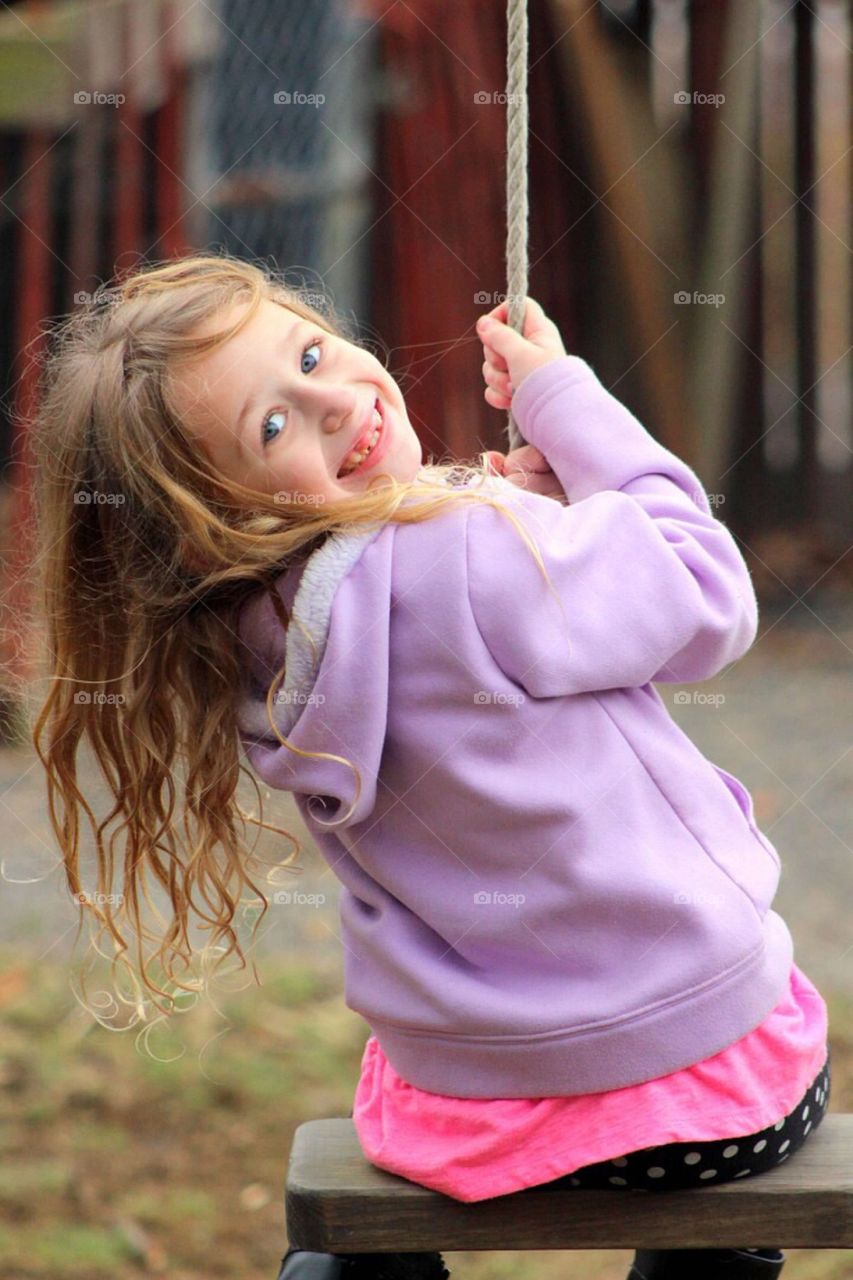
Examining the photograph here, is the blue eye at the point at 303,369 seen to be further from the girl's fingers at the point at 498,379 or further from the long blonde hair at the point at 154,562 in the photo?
the girl's fingers at the point at 498,379

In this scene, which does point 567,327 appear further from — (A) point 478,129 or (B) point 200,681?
(B) point 200,681

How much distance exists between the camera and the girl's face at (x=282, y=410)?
1.25 metres

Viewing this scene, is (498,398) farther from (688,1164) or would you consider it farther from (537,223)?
(537,223)

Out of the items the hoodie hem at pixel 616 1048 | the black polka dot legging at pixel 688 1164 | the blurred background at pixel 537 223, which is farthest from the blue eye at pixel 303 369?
the blurred background at pixel 537 223

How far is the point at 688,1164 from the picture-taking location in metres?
1.25

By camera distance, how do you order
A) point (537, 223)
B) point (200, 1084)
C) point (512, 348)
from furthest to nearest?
point (537, 223) < point (200, 1084) < point (512, 348)

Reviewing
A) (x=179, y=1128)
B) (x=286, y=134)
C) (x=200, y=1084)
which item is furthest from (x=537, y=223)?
(x=179, y=1128)

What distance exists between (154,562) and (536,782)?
36 cm

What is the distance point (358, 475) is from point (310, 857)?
2481mm

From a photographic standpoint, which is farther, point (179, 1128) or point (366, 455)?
point (179, 1128)

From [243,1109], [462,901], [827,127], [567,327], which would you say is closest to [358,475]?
[462,901]

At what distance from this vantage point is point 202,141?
474 centimetres

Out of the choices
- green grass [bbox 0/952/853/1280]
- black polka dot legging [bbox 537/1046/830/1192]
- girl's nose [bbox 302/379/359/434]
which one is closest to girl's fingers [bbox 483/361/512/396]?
girl's nose [bbox 302/379/359/434]

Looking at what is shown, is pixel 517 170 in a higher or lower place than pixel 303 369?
higher
